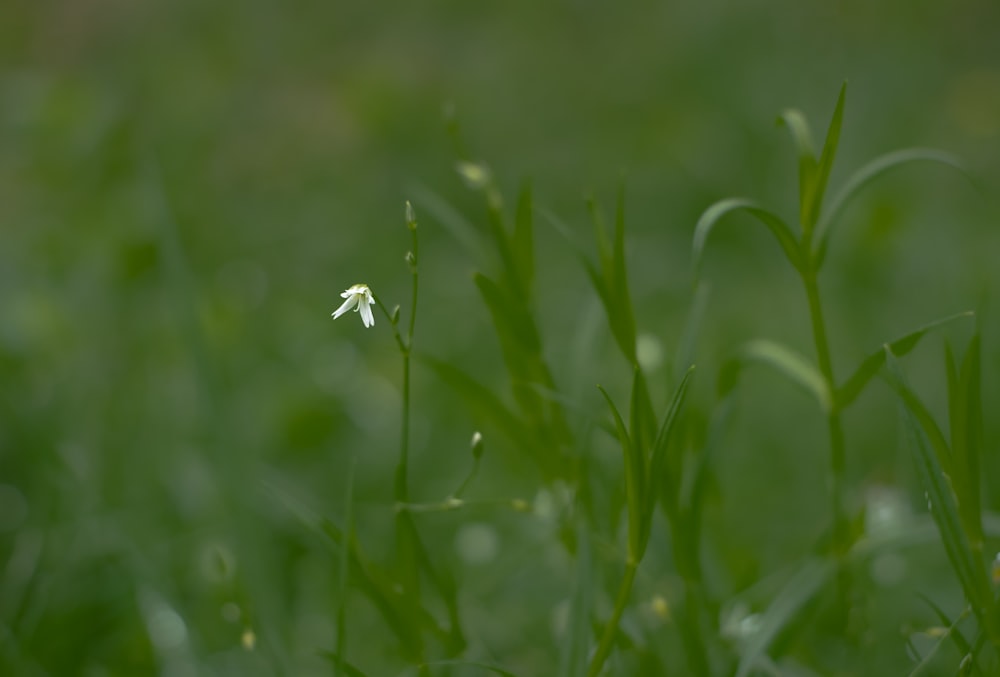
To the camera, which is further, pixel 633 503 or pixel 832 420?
pixel 832 420

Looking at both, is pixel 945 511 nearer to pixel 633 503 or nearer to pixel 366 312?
pixel 633 503

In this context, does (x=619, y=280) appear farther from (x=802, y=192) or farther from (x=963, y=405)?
(x=963, y=405)

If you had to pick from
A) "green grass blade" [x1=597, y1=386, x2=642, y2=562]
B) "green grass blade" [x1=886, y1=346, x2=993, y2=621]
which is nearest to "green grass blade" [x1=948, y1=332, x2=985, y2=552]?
"green grass blade" [x1=886, y1=346, x2=993, y2=621]

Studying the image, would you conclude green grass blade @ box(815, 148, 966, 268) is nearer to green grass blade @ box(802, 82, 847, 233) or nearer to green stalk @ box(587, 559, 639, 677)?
green grass blade @ box(802, 82, 847, 233)

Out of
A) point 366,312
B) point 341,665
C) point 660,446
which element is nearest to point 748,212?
point 660,446

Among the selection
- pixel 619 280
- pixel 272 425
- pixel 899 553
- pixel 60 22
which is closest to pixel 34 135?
pixel 272 425

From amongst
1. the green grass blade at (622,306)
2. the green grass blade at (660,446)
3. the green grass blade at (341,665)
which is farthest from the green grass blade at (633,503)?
the green grass blade at (341,665)
